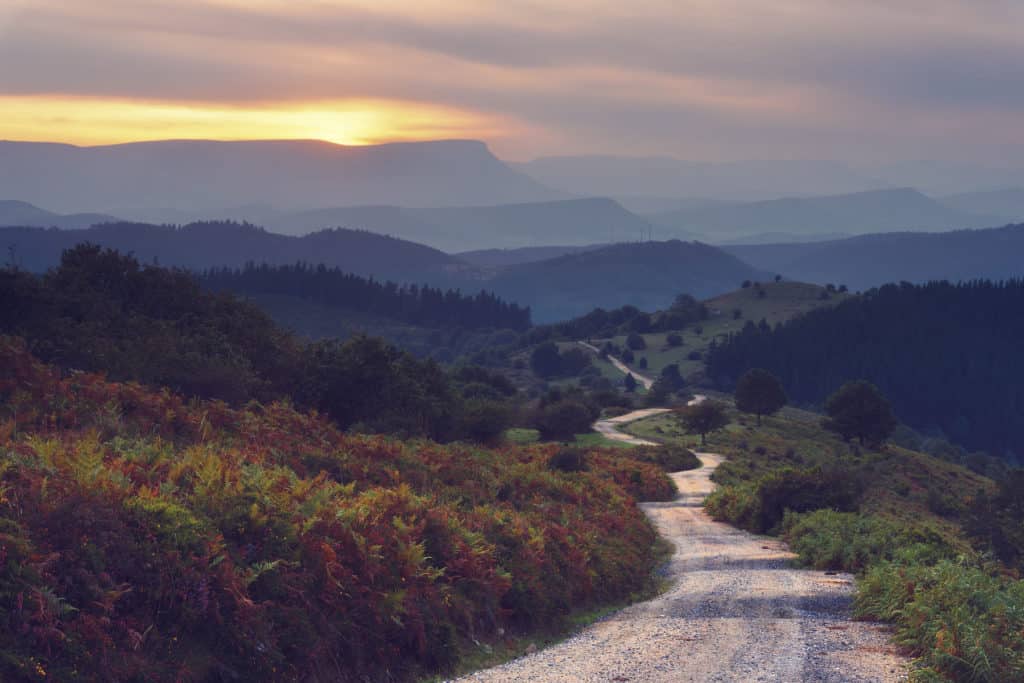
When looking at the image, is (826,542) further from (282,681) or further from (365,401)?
(365,401)

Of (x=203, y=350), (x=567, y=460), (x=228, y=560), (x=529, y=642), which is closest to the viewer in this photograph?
(x=228, y=560)

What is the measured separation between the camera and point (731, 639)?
15.5 metres

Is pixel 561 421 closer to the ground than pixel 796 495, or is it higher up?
closer to the ground

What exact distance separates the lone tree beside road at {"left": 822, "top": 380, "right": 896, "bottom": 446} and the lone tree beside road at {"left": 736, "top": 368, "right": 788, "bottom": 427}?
31.1 ft

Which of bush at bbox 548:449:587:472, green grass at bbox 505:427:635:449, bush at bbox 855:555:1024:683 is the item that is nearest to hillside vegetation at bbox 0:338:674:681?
bush at bbox 855:555:1024:683

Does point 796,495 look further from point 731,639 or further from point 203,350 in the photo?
point 203,350

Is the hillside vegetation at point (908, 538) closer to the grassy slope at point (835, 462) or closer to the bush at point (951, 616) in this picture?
the bush at point (951, 616)

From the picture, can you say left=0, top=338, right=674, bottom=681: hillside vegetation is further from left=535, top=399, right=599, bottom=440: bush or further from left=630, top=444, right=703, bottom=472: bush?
left=535, top=399, right=599, bottom=440: bush

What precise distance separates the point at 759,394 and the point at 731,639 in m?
98.6

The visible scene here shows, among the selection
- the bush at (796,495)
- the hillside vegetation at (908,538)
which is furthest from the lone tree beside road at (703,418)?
the bush at (796,495)

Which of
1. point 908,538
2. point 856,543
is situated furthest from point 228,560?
point 908,538

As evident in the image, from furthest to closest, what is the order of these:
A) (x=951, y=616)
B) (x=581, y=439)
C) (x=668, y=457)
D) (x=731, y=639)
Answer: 1. (x=581, y=439)
2. (x=668, y=457)
3. (x=731, y=639)
4. (x=951, y=616)

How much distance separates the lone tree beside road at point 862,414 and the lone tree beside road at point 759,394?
9.46 metres

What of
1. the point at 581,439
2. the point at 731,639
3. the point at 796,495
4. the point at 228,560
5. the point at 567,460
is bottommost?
the point at 581,439
